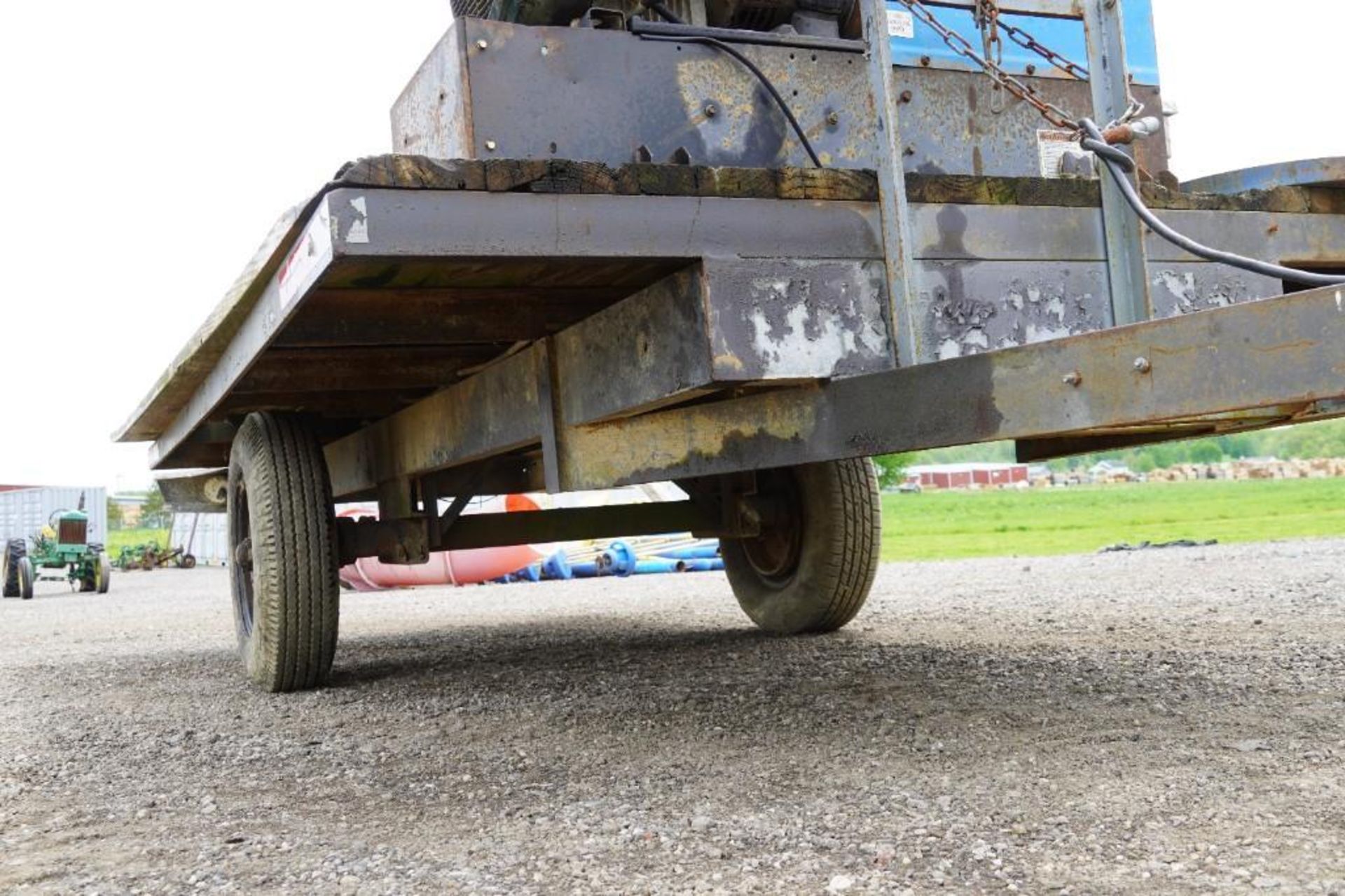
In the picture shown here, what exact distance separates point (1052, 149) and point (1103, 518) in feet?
83.8

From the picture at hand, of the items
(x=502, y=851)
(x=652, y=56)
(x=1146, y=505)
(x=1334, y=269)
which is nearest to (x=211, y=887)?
Answer: (x=502, y=851)

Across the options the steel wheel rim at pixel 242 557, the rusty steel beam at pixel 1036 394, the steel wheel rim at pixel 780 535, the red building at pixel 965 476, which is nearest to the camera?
the rusty steel beam at pixel 1036 394

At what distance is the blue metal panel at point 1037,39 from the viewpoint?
354 cm

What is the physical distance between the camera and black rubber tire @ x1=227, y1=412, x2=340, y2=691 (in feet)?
15.1

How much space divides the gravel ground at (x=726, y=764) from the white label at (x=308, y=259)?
43.4 inches

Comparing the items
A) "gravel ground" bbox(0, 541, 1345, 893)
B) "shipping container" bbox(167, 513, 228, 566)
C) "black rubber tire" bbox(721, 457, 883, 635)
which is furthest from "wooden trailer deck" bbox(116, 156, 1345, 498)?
"shipping container" bbox(167, 513, 228, 566)

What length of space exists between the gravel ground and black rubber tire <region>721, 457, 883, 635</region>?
0.25m

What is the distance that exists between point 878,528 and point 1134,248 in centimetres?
298

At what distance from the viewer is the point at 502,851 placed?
2445mm

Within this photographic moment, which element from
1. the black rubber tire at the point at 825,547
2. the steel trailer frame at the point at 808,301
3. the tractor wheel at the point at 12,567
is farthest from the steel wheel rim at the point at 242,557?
the tractor wheel at the point at 12,567

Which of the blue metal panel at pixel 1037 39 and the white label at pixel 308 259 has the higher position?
the blue metal panel at pixel 1037 39

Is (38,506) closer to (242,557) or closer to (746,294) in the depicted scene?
(242,557)

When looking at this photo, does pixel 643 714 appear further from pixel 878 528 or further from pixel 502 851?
pixel 878 528

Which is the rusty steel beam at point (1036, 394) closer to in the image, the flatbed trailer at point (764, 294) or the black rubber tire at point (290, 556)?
the flatbed trailer at point (764, 294)
